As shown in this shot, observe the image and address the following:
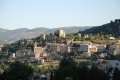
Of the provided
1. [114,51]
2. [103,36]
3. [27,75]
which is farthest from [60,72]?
[103,36]

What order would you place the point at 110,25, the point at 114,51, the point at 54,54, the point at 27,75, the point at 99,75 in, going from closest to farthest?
1. the point at 99,75
2. the point at 27,75
3. the point at 114,51
4. the point at 54,54
5. the point at 110,25

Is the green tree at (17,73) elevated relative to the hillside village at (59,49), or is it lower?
elevated

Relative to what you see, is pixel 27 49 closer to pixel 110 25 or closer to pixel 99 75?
pixel 110 25

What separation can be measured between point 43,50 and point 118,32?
18.6 m

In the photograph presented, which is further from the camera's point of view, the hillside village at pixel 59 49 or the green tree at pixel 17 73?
the hillside village at pixel 59 49

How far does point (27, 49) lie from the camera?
307 feet

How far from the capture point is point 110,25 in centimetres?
10138

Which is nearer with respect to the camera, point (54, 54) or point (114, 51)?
point (114, 51)

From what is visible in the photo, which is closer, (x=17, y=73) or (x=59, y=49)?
(x=17, y=73)

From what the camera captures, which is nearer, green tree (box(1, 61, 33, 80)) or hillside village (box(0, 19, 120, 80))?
green tree (box(1, 61, 33, 80))

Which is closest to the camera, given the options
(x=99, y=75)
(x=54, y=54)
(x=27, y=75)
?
(x=99, y=75)

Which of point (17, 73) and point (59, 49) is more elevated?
point (17, 73)

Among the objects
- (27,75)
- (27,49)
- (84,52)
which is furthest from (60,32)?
(27,75)

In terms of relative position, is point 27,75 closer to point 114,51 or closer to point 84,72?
point 84,72
